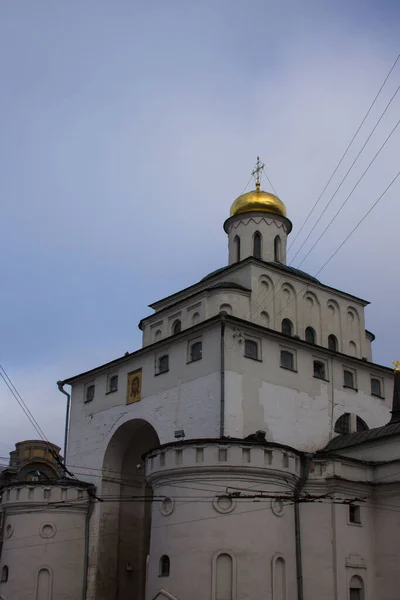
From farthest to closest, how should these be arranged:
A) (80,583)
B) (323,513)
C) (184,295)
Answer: (184,295) < (80,583) < (323,513)

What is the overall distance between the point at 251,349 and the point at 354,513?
6.42 metres

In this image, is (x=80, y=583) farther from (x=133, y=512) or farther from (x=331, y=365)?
(x=331, y=365)

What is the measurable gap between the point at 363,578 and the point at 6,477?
3085cm

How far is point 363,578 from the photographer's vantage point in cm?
2458

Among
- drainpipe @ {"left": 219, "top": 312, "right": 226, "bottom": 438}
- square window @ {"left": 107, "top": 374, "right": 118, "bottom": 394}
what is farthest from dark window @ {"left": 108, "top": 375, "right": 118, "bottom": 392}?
drainpipe @ {"left": 219, "top": 312, "right": 226, "bottom": 438}

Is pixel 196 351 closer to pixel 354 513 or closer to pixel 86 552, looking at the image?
pixel 354 513

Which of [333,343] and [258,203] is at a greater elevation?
[258,203]

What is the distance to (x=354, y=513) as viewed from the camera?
25.3m

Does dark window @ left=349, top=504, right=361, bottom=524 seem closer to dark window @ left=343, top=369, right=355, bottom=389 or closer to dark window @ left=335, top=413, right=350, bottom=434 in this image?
dark window @ left=335, top=413, right=350, bottom=434

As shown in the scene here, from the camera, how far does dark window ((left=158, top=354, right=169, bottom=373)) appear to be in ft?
95.2

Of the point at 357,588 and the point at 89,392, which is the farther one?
the point at 89,392

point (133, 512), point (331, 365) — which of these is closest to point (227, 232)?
point (331, 365)

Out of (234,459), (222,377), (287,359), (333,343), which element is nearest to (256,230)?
(333,343)

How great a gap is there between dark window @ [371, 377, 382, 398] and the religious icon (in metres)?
9.21
